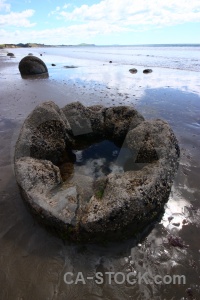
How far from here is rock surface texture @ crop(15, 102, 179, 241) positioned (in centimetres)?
320

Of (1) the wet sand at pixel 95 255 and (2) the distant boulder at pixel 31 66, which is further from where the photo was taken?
(2) the distant boulder at pixel 31 66

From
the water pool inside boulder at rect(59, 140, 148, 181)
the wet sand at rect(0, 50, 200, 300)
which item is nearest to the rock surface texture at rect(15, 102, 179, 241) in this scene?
the water pool inside boulder at rect(59, 140, 148, 181)

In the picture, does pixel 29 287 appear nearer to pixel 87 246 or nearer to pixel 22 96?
pixel 87 246

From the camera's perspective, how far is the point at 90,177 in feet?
15.1

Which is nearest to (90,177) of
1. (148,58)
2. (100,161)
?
(100,161)

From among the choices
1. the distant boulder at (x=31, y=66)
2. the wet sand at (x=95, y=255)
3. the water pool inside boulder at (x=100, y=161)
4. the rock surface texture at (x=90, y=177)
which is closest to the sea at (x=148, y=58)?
the distant boulder at (x=31, y=66)

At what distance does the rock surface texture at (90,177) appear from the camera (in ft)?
10.5

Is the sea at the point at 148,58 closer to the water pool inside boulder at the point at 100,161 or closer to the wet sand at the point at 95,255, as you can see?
the water pool inside boulder at the point at 100,161

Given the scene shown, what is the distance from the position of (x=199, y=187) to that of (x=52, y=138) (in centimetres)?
297

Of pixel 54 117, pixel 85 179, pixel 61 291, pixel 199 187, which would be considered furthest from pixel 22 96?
pixel 61 291

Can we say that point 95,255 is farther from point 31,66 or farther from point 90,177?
point 31,66

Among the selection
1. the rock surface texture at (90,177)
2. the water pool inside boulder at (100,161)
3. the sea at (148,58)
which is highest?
the rock surface texture at (90,177)

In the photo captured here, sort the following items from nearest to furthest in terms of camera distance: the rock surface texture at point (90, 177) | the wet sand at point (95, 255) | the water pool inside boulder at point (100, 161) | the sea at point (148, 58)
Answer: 1. the wet sand at point (95, 255)
2. the rock surface texture at point (90, 177)
3. the water pool inside boulder at point (100, 161)
4. the sea at point (148, 58)

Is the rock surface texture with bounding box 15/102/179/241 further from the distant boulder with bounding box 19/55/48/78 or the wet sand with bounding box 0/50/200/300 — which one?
the distant boulder with bounding box 19/55/48/78
